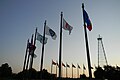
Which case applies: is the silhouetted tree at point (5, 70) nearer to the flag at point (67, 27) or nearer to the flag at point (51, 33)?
the flag at point (51, 33)

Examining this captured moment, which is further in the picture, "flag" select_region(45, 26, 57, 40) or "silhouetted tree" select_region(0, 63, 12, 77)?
"silhouetted tree" select_region(0, 63, 12, 77)

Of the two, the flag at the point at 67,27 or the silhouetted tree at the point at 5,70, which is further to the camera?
the silhouetted tree at the point at 5,70

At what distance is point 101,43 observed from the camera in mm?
65500

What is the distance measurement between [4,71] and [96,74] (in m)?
66.4

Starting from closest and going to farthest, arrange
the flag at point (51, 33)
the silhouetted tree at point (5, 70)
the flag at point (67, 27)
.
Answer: the flag at point (67, 27)
the flag at point (51, 33)
the silhouetted tree at point (5, 70)

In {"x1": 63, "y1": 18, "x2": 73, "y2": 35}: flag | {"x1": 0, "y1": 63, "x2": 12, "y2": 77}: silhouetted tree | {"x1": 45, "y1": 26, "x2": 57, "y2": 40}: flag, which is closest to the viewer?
{"x1": 63, "y1": 18, "x2": 73, "y2": 35}: flag

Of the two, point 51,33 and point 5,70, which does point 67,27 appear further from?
point 5,70

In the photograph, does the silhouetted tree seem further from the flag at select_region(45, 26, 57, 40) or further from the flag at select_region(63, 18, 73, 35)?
the flag at select_region(63, 18, 73, 35)

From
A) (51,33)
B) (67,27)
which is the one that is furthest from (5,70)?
(67,27)

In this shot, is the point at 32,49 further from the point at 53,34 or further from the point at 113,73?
the point at 113,73

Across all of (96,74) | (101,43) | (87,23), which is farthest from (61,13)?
(96,74)

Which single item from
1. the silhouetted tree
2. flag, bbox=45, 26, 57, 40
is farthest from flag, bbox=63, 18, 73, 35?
the silhouetted tree

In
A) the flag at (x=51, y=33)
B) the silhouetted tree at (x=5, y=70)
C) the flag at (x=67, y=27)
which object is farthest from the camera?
the silhouetted tree at (x=5, y=70)

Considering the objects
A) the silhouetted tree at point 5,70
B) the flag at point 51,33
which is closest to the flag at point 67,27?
the flag at point 51,33
